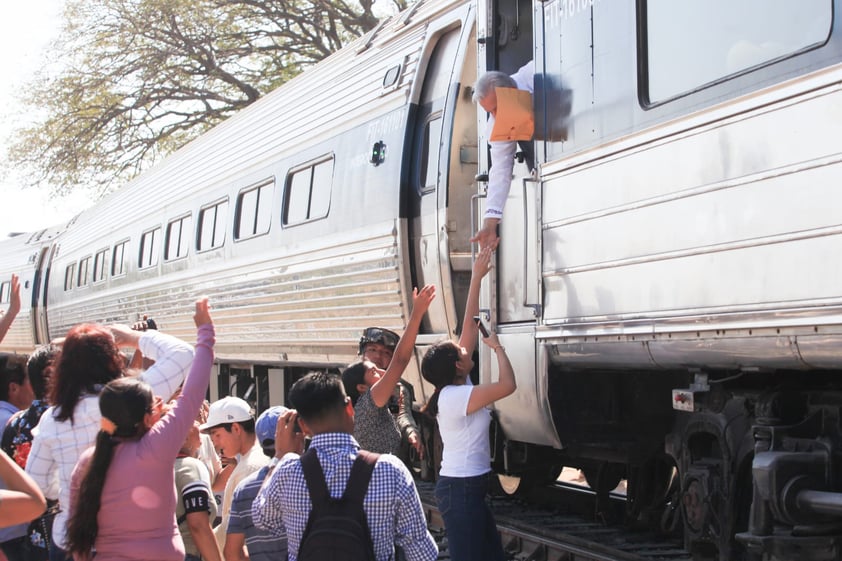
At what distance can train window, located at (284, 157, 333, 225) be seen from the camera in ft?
31.7

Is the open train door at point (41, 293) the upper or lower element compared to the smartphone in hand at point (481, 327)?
upper

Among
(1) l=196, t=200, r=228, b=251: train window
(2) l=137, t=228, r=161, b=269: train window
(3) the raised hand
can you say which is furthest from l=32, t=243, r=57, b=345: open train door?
(3) the raised hand

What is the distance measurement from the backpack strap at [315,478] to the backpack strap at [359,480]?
2.9 inches

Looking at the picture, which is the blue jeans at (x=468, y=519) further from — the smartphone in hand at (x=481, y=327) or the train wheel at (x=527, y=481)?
the train wheel at (x=527, y=481)

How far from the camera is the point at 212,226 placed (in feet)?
41.9

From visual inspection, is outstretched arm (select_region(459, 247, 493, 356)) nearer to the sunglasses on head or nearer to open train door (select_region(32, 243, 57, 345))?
the sunglasses on head

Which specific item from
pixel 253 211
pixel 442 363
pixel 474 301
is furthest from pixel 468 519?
pixel 253 211

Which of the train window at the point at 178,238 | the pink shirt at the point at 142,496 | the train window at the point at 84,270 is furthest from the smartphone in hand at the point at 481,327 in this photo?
the train window at the point at 84,270

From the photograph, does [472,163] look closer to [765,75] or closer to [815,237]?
[765,75]

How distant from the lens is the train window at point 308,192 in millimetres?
9672

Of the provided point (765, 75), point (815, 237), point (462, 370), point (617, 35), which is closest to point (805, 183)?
point (815, 237)

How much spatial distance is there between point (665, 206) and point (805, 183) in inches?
35.0

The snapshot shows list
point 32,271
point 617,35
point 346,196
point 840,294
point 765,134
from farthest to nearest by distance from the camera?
1. point 32,271
2. point 346,196
3. point 617,35
4. point 765,134
5. point 840,294

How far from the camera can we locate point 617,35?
5562 millimetres
